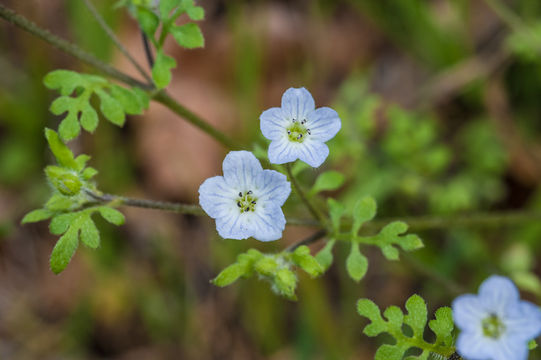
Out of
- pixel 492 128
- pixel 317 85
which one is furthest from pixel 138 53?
pixel 492 128

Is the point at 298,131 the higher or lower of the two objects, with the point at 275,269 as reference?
higher

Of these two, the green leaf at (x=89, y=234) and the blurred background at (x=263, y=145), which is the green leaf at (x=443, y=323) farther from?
the blurred background at (x=263, y=145)

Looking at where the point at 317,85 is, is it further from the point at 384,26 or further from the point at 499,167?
the point at 499,167

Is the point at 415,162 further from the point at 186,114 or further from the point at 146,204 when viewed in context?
the point at 146,204

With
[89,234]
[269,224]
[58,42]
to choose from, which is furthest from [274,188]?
[58,42]

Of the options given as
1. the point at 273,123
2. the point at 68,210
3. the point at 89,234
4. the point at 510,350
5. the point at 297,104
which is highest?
the point at 297,104

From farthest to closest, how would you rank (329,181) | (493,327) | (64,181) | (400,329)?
(329,181) → (64,181) → (400,329) → (493,327)
